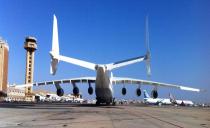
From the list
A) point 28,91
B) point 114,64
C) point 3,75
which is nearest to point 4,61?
point 3,75

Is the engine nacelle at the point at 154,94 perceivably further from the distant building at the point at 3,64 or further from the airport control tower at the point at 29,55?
the distant building at the point at 3,64

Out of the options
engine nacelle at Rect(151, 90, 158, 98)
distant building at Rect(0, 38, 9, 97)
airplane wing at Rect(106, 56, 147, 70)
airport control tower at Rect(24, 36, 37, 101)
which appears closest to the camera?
airplane wing at Rect(106, 56, 147, 70)

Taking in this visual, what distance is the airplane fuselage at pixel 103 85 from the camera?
4838 centimetres

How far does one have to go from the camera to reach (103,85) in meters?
51.4

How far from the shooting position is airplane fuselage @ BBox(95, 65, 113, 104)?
4838cm

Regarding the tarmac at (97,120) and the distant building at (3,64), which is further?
the distant building at (3,64)

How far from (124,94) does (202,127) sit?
140 ft

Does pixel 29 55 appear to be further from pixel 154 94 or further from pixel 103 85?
pixel 103 85

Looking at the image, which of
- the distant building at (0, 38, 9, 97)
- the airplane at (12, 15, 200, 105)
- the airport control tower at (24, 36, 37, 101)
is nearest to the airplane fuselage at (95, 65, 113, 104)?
the airplane at (12, 15, 200, 105)

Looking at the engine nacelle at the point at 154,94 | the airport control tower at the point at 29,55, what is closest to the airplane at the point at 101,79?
the engine nacelle at the point at 154,94

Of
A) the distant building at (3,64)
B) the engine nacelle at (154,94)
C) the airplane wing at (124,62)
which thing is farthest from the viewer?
the distant building at (3,64)

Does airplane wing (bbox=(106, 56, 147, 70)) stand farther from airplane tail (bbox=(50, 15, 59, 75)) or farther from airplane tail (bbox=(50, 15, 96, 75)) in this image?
airplane tail (bbox=(50, 15, 59, 75))

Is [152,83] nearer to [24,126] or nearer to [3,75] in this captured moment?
[24,126]

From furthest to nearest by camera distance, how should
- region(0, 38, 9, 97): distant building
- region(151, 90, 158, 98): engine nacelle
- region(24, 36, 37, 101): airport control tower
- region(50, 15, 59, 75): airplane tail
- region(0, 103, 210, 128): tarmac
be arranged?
1. region(0, 38, 9, 97): distant building
2. region(24, 36, 37, 101): airport control tower
3. region(151, 90, 158, 98): engine nacelle
4. region(50, 15, 59, 75): airplane tail
5. region(0, 103, 210, 128): tarmac
